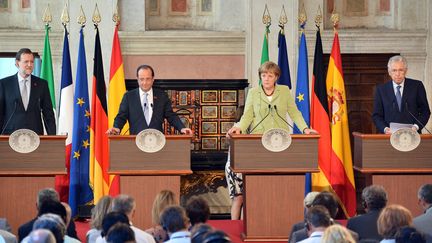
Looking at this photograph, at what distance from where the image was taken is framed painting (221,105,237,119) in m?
12.1

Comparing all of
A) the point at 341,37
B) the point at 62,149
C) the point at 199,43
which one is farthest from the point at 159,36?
the point at 62,149

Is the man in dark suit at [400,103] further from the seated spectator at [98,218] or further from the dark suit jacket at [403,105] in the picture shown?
the seated spectator at [98,218]

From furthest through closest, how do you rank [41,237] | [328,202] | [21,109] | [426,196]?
[21,109]
[426,196]
[328,202]
[41,237]

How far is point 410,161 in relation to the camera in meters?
8.89

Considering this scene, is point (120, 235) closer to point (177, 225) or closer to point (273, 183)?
point (177, 225)

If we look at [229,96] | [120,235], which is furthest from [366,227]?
[229,96]

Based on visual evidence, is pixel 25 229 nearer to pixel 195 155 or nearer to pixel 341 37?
pixel 195 155

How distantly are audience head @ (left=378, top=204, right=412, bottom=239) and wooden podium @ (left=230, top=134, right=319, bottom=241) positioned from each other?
8.43ft

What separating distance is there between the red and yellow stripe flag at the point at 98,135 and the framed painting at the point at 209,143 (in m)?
1.62

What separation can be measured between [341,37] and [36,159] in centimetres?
466

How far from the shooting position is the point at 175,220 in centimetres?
604

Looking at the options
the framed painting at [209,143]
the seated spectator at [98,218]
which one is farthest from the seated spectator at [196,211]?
the framed painting at [209,143]

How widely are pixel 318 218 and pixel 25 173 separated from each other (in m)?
3.48

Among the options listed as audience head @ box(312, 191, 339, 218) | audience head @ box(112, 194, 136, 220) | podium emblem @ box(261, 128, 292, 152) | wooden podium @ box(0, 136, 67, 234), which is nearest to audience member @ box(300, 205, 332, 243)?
audience head @ box(312, 191, 339, 218)
